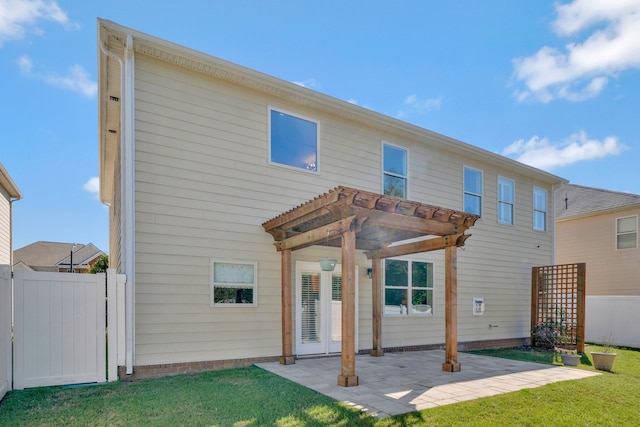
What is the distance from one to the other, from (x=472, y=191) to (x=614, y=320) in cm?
602

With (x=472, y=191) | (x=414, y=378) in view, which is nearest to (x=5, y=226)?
(x=414, y=378)

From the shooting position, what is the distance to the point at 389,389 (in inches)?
201

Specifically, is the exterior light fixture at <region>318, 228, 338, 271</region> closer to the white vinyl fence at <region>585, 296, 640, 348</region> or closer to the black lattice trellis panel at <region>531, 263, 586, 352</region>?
the black lattice trellis panel at <region>531, 263, 586, 352</region>

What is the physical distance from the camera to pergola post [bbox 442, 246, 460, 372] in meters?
6.34

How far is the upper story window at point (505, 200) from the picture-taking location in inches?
422

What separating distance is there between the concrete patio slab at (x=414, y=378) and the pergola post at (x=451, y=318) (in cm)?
17

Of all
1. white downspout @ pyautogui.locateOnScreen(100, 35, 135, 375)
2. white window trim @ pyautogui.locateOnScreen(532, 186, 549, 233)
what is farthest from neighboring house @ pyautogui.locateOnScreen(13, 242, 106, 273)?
white window trim @ pyautogui.locateOnScreen(532, 186, 549, 233)

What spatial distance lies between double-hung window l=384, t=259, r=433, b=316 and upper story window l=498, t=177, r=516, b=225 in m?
3.06

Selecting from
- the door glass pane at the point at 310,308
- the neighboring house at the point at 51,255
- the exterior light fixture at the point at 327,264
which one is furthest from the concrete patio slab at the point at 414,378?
the neighboring house at the point at 51,255

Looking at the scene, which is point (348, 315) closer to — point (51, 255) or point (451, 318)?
point (451, 318)

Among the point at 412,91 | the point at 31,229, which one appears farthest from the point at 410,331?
the point at 31,229

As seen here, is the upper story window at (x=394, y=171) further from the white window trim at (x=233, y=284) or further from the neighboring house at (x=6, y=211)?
the neighboring house at (x=6, y=211)

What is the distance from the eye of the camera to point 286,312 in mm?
6742

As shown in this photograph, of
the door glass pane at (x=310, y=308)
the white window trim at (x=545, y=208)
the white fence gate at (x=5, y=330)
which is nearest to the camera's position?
the white fence gate at (x=5, y=330)
